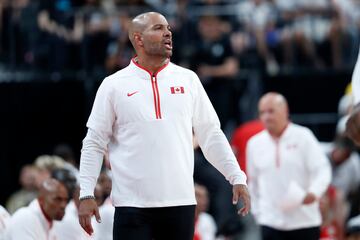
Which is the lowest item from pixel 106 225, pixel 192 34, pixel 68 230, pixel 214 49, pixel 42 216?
pixel 106 225

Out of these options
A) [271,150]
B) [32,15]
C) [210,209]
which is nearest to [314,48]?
[210,209]

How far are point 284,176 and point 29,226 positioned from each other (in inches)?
131

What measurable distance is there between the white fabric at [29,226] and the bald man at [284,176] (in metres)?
2.99

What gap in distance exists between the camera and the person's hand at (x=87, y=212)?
244 inches

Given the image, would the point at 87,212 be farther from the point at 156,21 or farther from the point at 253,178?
the point at 253,178

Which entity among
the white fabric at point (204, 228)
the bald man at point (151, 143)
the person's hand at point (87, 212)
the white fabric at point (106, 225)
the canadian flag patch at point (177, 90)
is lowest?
the white fabric at point (204, 228)

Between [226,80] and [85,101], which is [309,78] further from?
[85,101]

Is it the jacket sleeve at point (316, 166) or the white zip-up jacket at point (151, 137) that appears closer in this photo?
the white zip-up jacket at point (151, 137)

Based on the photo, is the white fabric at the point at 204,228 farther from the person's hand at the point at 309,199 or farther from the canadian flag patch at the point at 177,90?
the canadian flag patch at the point at 177,90

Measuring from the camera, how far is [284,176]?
1009 centimetres

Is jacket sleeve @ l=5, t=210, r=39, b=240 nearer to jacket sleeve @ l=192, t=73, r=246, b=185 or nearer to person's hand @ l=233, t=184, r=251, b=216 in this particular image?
jacket sleeve @ l=192, t=73, r=246, b=185

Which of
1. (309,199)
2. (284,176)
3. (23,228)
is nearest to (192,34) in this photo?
(284,176)

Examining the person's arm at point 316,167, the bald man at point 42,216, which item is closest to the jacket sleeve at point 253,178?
the person's arm at point 316,167

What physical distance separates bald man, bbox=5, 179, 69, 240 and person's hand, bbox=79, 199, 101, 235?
151 centimetres
